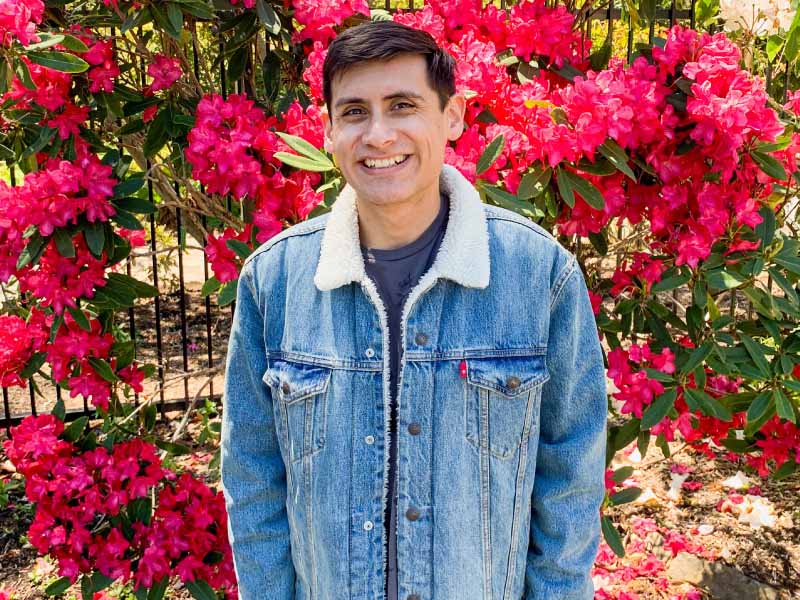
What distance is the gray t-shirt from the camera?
153 centimetres

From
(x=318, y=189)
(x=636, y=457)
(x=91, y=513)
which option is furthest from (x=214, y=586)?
(x=636, y=457)

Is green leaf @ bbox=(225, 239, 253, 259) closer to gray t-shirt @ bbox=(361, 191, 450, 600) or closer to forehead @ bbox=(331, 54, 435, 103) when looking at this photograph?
gray t-shirt @ bbox=(361, 191, 450, 600)

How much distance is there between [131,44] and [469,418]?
68.8 inches

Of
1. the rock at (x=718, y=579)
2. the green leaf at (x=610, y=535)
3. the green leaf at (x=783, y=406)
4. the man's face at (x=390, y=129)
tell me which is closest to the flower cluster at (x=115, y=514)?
the green leaf at (x=610, y=535)

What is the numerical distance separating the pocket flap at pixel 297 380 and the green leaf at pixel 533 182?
0.76 m

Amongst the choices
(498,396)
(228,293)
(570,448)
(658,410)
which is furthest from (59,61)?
(658,410)

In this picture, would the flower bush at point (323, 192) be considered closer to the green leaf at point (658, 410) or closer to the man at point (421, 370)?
the green leaf at point (658, 410)

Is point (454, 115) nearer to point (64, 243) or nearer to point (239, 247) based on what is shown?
point (239, 247)

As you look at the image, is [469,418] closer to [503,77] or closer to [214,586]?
[503,77]

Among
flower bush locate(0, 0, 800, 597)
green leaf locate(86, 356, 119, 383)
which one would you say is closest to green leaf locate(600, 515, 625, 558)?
flower bush locate(0, 0, 800, 597)

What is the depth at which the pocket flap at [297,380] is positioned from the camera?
1539mm

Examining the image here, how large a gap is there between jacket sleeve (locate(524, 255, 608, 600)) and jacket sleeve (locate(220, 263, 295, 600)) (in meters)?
0.47

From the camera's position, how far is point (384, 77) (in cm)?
147

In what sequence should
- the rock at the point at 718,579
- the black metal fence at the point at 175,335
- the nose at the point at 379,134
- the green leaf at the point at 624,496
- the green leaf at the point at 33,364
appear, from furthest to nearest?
the black metal fence at the point at 175,335 < the rock at the point at 718,579 < the green leaf at the point at 624,496 < the green leaf at the point at 33,364 < the nose at the point at 379,134
